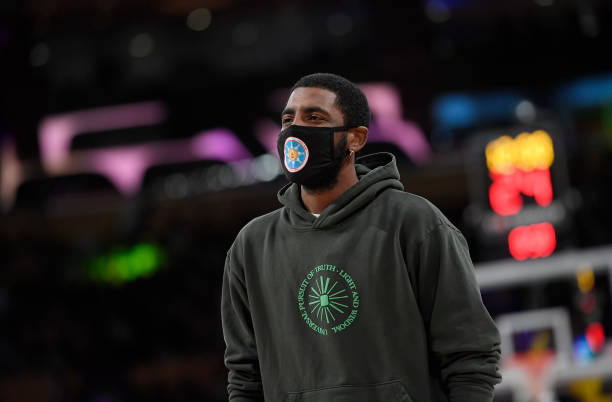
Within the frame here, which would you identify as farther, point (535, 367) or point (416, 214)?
point (535, 367)

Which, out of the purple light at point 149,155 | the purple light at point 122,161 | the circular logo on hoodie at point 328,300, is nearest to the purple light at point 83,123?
the purple light at point 149,155

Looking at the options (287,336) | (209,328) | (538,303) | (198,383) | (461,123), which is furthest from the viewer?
(461,123)

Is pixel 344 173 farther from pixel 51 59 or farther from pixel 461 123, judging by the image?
pixel 51 59

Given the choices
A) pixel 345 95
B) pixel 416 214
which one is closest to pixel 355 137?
pixel 345 95

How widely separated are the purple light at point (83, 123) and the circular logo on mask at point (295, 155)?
36.1ft

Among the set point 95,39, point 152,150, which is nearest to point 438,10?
point 152,150

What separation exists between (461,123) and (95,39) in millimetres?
6077

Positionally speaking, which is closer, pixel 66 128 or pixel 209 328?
pixel 209 328

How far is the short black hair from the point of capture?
185 cm

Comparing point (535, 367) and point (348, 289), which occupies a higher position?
point (348, 289)

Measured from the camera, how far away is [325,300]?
5.80 feet

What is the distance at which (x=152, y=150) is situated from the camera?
492 inches

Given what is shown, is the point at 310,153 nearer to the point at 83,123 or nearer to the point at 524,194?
the point at 524,194

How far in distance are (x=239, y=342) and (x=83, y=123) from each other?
11195mm
